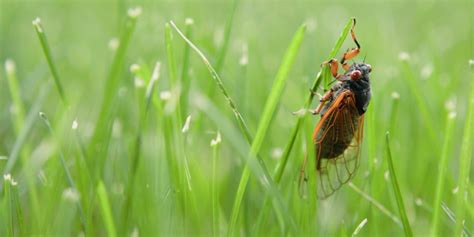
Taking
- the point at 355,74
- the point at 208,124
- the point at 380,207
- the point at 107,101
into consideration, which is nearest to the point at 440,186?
the point at 380,207

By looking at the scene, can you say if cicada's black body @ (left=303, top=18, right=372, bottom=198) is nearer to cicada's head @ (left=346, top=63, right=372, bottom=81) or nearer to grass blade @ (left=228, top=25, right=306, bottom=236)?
cicada's head @ (left=346, top=63, right=372, bottom=81)

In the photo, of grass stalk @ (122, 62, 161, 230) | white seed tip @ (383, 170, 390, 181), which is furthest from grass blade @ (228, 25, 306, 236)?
white seed tip @ (383, 170, 390, 181)

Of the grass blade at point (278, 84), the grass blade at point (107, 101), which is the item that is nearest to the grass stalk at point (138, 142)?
the grass blade at point (107, 101)

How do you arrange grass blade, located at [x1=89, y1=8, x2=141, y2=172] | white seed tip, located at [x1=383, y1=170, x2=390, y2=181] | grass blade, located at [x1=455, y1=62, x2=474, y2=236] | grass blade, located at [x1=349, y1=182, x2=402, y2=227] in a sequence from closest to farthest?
grass blade, located at [x1=455, y1=62, x2=474, y2=236]
grass blade, located at [x1=89, y1=8, x2=141, y2=172]
grass blade, located at [x1=349, y1=182, x2=402, y2=227]
white seed tip, located at [x1=383, y1=170, x2=390, y2=181]

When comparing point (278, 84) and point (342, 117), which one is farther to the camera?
point (342, 117)

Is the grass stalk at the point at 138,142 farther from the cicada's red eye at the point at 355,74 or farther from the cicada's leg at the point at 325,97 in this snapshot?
the cicada's red eye at the point at 355,74

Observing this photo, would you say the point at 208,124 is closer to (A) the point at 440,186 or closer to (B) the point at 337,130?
(B) the point at 337,130
